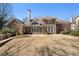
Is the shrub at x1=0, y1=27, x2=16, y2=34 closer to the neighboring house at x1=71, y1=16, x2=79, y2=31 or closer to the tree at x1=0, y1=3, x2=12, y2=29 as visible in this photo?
the tree at x1=0, y1=3, x2=12, y2=29

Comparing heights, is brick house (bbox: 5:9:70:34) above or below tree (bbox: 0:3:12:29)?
below

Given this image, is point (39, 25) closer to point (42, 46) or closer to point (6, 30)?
point (42, 46)

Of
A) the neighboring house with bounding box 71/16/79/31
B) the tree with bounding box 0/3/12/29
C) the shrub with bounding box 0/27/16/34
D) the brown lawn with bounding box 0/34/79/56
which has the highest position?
the tree with bounding box 0/3/12/29

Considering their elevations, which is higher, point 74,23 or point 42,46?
point 74,23

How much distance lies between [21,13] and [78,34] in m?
0.84

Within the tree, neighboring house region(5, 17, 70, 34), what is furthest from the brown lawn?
the tree

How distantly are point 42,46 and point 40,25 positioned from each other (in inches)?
11.7

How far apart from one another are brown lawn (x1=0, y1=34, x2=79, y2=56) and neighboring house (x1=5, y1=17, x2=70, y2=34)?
71 millimetres

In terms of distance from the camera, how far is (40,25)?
595 centimetres

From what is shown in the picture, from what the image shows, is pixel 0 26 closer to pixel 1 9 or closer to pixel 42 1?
pixel 1 9

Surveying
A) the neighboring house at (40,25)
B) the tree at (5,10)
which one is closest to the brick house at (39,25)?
the neighboring house at (40,25)

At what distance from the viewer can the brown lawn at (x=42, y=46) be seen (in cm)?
588

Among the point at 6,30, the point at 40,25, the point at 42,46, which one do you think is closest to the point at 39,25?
the point at 40,25

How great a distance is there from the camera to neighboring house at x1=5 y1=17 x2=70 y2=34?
19.4 feet
